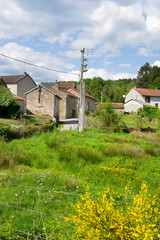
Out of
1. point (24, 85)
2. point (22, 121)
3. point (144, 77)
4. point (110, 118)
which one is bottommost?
point (22, 121)

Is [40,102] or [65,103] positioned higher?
[65,103]

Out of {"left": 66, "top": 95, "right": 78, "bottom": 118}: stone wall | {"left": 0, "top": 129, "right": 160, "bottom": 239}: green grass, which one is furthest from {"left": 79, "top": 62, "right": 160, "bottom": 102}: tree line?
{"left": 0, "top": 129, "right": 160, "bottom": 239}: green grass

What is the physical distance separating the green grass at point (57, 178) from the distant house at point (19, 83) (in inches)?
1309

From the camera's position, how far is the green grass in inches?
174

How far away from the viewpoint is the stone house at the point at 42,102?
3091 centimetres

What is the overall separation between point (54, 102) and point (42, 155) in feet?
70.5

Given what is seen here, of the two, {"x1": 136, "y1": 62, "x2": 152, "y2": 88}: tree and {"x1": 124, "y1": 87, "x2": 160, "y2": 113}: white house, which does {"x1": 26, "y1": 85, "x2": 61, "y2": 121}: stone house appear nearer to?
{"x1": 124, "y1": 87, "x2": 160, "y2": 113}: white house

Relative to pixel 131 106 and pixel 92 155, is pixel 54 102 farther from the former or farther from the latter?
pixel 131 106

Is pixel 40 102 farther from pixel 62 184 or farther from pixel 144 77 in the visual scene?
pixel 144 77

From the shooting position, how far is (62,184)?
6434mm

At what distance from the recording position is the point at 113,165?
8961 mm

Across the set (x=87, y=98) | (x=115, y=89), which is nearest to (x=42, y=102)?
(x=87, y=98)

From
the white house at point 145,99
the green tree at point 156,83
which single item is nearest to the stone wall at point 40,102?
the white house at point 145,99

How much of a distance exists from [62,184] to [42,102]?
26.4 metres
